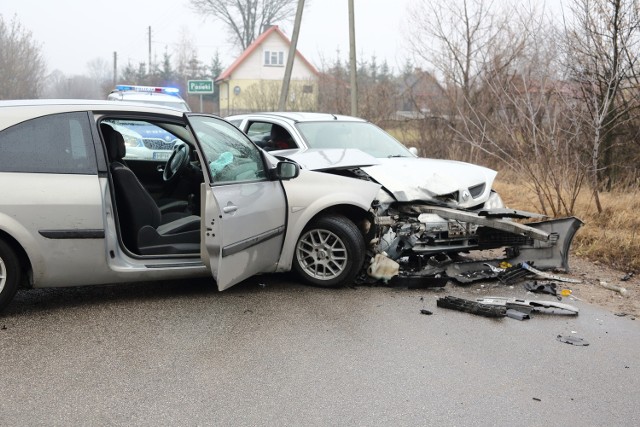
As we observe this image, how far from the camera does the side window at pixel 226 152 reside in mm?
5195

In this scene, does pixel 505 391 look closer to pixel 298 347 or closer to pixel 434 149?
pixel 298 347

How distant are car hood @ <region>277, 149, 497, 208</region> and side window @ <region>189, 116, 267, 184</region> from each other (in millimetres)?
680

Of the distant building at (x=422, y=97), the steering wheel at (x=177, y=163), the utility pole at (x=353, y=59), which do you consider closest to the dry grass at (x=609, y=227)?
the steering wheel at (x=177, y=163)

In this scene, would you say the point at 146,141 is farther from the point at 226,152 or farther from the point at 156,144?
the point at 226,152

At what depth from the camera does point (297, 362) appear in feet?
13.5

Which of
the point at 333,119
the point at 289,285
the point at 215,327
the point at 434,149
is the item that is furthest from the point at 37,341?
the point at 434,149

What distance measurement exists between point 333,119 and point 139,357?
5.48 m

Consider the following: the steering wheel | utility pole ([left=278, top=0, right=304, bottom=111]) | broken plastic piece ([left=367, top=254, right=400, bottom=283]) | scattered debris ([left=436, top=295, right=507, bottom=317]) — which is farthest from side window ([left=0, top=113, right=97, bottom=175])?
utility pole ([left=278, top=0, right=304, bottom=111])

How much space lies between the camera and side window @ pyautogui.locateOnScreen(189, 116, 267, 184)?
5.20 metres

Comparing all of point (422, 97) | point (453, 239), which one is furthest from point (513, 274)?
point (422, 97)

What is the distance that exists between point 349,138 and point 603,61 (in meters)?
4.30

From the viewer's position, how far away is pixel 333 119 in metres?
8.89

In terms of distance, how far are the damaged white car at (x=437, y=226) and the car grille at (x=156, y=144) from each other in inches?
109

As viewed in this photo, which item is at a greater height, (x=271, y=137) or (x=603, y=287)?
(x=271, y=137)
